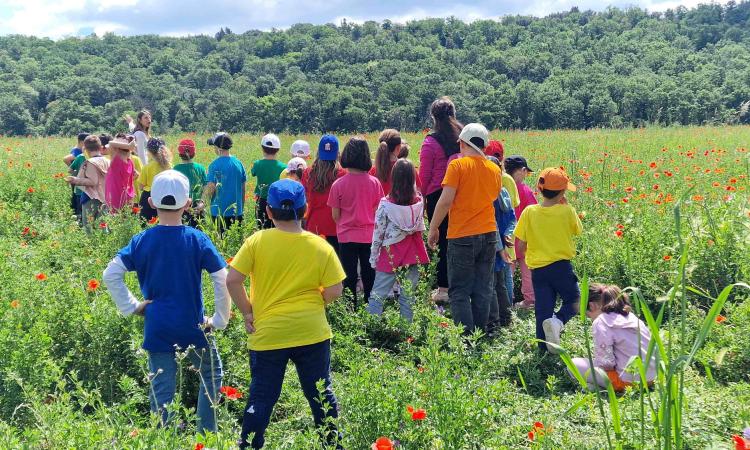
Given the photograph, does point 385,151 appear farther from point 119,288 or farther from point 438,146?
point 119,288

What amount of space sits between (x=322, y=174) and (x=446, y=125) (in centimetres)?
124

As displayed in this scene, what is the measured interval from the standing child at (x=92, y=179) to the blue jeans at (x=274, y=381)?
5.15m

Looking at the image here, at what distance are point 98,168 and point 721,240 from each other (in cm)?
693

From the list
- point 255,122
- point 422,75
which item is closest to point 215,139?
point 255,122

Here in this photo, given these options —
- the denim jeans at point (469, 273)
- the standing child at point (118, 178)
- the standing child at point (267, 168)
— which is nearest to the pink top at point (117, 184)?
the standing child at point (118, 178)

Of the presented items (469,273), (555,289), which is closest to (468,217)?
(469,273)

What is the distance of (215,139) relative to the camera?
6746 mm

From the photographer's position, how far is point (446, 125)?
18.4ft

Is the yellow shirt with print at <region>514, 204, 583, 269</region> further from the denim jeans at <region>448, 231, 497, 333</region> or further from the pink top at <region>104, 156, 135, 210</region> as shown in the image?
the pink top at <region>104, 156, 135, 210</region>

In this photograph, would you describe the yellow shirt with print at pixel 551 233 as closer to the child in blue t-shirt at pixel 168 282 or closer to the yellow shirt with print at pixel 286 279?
the yellow shirt with print at pixel 286 279

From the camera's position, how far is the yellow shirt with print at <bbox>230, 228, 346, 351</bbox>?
124 inches

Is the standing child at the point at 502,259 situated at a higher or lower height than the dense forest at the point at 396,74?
lower

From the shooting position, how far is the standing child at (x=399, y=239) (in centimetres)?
513

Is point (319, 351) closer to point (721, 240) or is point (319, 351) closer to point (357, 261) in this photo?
point (357, 261)
